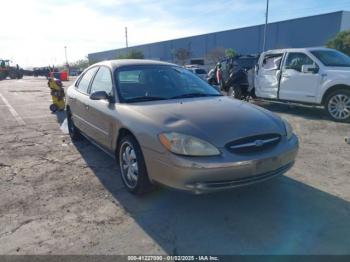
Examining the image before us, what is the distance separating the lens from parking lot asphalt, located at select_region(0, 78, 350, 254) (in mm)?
2930

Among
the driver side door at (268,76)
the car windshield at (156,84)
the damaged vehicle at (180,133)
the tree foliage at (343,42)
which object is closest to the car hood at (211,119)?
the damaged vehicle at (180,133)

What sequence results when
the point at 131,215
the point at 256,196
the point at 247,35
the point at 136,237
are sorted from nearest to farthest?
the point at 136,237 < the point at 131,215 < the point at 256,196 < the point at 247,35

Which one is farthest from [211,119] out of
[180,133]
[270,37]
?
[270,37]

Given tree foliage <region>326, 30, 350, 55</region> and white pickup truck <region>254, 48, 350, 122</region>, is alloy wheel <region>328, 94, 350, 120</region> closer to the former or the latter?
white pickup truck <region>254, 48, 350, 122</region>

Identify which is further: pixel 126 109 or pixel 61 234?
pixel 126 109

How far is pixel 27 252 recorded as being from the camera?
2.88m

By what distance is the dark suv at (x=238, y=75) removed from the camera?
11581 millimetres

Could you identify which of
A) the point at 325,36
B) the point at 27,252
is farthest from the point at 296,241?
the point at 325,36

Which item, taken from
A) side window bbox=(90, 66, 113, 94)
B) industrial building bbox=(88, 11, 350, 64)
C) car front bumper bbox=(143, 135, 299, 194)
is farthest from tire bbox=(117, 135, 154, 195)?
industrial building bbox=(88, 11, 350, 64)

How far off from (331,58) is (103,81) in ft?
21.1

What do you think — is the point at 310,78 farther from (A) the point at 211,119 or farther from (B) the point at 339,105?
(A) the point at 211,119

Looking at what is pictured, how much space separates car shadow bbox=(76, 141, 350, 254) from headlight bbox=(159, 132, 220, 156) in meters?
0.51

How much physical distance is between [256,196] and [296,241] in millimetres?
949

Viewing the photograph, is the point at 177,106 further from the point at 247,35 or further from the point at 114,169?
the point at 247,35
